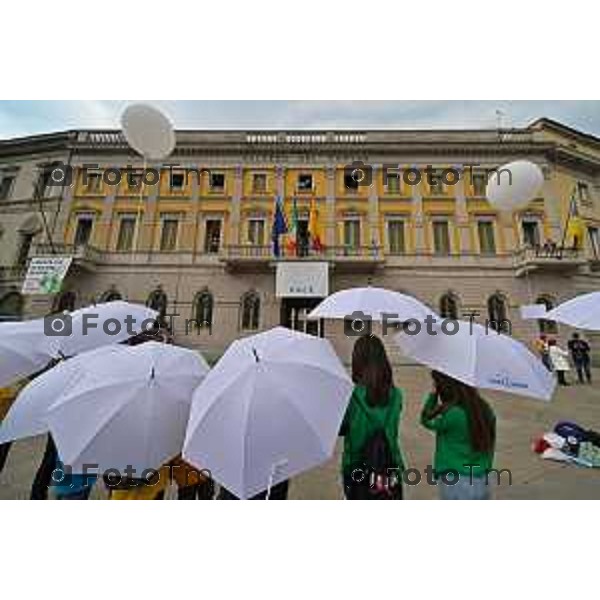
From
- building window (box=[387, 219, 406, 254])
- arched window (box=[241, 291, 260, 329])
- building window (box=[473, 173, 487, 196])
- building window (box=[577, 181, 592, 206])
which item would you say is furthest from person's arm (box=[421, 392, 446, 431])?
building window (box=[577, 181, 592, 206])

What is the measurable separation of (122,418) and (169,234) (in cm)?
1633

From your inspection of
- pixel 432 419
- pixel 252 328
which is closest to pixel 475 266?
pixel 252 328

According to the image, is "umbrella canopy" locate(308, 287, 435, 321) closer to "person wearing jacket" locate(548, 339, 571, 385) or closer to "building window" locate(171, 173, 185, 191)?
"person wearing jacket" locate(548, 339, 571, 385)

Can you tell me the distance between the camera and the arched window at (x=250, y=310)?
15859mm

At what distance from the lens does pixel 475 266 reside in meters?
15.9

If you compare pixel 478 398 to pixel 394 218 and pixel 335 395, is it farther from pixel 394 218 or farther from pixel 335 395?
pixel 394 218

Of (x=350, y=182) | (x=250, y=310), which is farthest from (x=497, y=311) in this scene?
(x=250, y=310)

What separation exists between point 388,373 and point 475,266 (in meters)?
15.4

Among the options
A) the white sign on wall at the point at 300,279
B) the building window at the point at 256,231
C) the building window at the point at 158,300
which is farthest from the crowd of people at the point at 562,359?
the building window at the point at 158,300

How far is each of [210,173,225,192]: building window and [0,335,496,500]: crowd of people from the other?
54.4ft

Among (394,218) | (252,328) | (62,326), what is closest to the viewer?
(62,326)

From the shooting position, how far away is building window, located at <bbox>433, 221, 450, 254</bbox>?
16.4 metres

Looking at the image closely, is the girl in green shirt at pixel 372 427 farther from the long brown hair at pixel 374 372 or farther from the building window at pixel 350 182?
the building window at pixel 350 182

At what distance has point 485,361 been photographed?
83.0 inches
